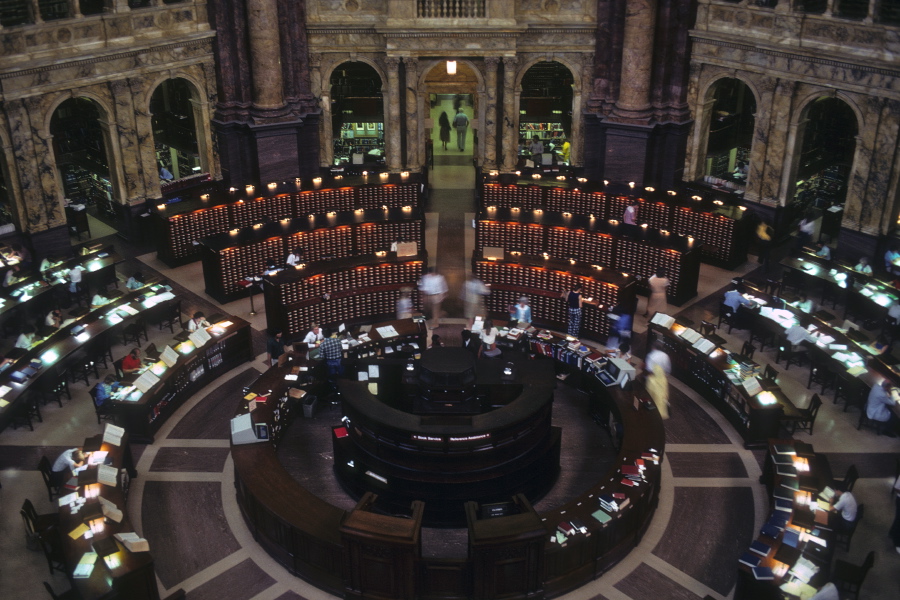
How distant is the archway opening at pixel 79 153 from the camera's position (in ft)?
110

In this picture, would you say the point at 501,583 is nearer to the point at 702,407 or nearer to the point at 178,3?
the point at 702,407

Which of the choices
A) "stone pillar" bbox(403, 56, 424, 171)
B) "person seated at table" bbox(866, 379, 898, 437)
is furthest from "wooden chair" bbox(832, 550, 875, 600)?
"stone pillar" bbox(403, 56, 424, 171)

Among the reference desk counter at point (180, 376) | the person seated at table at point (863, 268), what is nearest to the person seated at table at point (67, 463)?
the reference desk counter at point (180, 376)

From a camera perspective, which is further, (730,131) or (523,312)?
(730,131)

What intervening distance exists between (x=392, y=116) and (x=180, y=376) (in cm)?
1562

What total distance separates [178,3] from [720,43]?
1799cm

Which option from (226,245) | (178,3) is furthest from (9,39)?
(226,245)

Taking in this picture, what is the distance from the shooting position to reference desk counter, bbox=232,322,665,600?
15922 millimetres

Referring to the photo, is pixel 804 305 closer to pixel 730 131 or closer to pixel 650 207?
pixel 650 207

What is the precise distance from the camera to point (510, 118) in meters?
34.8

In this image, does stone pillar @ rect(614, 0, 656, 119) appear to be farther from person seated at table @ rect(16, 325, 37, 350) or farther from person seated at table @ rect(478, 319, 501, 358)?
person seated at table @ rect(16, 325, 37, 350)

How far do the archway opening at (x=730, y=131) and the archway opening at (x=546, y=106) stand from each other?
604 centimetres

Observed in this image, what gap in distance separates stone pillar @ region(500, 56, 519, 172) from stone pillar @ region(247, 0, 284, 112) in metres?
8.14

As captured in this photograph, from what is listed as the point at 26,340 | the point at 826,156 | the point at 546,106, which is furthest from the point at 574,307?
the point at 546,106
